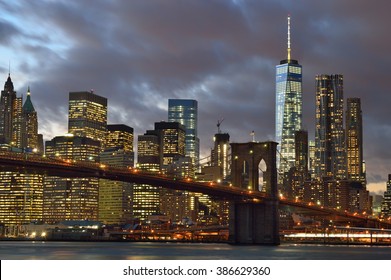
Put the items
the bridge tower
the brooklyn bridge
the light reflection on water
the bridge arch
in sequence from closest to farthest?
1. the light reflection on water
2. the brooklyn bridge
3. the bridge tower
4. the bridge arch

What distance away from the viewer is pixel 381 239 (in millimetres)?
146750

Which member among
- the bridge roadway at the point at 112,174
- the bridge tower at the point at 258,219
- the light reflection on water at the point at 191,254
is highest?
the bridge roadway at the point at 112,174

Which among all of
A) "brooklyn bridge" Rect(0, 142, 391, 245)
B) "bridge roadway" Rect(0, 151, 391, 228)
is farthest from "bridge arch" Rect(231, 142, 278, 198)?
"bridge roadway" Rect(0, 151, 391, 228)

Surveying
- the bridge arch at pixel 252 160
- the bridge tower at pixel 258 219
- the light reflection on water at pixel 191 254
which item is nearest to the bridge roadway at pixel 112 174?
the bridge tower at pixel 258 219

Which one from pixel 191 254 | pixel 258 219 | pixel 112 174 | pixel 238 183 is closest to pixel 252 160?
pixel 238 183

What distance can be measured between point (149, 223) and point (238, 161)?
283 feet

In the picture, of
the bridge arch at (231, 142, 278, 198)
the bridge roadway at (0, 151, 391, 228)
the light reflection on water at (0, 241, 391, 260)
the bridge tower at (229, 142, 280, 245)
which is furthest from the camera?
the bridge arch at (231, 142, 278, 198)

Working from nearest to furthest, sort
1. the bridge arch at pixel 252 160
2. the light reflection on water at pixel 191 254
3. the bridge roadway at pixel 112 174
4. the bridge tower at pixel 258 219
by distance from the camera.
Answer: the light reflection on water at pixel 191 254
the bridge roadway at pixel 112 174
the bridge tower at pixel 258 219
the bridge arch at pixel 252 160

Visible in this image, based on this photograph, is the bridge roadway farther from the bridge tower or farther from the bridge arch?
the bridge arch

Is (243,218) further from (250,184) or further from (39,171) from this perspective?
(39,171)

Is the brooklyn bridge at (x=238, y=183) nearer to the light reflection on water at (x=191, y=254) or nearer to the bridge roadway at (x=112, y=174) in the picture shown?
the bridge roadway at (x=112, y=174)

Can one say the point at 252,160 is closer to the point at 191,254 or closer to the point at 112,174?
the point at 112,174

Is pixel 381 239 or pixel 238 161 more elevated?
pixel 238 161
